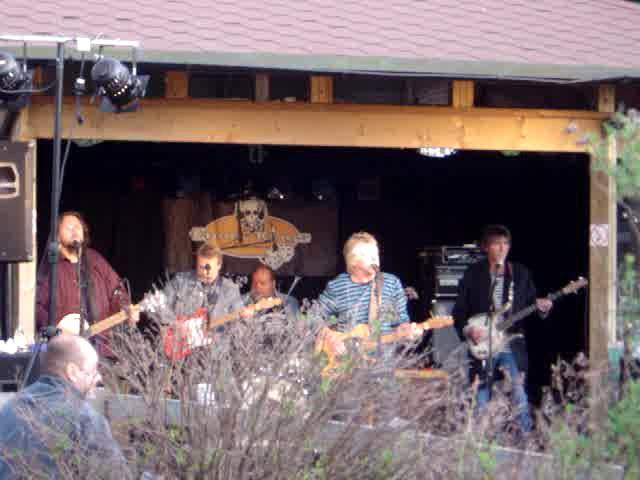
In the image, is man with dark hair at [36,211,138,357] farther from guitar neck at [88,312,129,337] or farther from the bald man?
the bald man

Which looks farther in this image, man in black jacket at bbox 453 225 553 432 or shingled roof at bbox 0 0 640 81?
man in black jacket at bbox 453 225 553 432

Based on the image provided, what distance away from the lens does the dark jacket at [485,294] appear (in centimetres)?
856

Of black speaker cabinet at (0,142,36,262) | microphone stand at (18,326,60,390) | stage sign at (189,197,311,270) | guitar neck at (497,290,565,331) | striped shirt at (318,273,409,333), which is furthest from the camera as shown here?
stage sign at (189,197,311,270)

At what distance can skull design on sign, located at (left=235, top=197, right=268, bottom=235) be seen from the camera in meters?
11.0

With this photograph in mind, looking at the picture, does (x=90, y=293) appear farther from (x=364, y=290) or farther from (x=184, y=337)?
(x=184, y=337)

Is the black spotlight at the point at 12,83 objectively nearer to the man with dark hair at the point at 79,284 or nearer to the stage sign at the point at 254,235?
the man with dark hair at the point at 79,284

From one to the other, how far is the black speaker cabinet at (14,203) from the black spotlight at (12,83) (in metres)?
0.24

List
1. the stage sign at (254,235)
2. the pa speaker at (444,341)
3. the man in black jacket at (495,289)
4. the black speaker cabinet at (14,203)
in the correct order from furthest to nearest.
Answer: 1. the stage sign at (254,235)
2. the pa speaker at (444,341)
3. the man in black jacket at (495,289)
4. the black speaker cabinet at (14,203)

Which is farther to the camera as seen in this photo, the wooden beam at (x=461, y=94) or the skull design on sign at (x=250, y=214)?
the skull design on sign at (x=250, y=214)

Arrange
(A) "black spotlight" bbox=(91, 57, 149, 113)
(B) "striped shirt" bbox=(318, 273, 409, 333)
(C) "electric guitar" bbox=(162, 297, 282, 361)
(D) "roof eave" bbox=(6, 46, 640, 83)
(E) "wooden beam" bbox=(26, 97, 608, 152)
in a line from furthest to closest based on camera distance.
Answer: (E) "wooden beam" bbox=(26, 97, 608, 152), (B) "striped shirt" bbox=(318, 273, 409, 333), (D) "roof eave" bbox=(6, 46, 640, 83), (A) "black spotlight" bbox=(91, 57, 149, 113), (C) "electric guitar" bbox=(162, 297, 282, 361)

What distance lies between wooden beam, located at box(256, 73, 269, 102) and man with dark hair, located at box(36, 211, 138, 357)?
4.84ft

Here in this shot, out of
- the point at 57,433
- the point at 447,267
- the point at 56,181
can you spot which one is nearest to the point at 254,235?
the point at 447,267

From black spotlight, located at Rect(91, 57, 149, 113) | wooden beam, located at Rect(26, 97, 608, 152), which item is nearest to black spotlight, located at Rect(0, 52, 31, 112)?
black spotlight, located at Rect(91, 57, 149, 113)

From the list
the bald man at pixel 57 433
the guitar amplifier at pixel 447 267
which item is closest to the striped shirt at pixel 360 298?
the guitar amplifier at pixel 447 267
